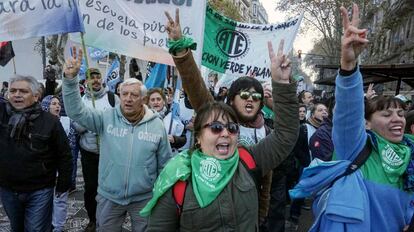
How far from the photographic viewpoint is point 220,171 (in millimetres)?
2090

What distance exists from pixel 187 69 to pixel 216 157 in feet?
2.09

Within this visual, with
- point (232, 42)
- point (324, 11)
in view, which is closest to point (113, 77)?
point (232, 42)

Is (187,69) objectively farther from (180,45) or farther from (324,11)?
(324,11)

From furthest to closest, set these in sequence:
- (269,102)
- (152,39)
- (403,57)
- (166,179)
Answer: (403,57)
(269,102)
(152,39)
(166,179)

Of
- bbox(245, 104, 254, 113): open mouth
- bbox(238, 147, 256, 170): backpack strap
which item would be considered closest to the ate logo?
bbox(245, 104, 254, 113): open mouth

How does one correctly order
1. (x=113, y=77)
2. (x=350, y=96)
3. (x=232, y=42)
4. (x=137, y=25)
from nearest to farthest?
(x=350, y=96), (x=137, y=25), (x=232, y=42), (x=113, y=77)

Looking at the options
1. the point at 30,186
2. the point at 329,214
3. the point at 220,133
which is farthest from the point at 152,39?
the point at 329,214

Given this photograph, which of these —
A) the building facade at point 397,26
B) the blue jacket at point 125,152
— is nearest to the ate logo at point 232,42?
the blue jacket at point 125,152

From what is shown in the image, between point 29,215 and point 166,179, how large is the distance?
7.06ft

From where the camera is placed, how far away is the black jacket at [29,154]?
11.4ft

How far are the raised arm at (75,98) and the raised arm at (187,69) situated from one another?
1016mm

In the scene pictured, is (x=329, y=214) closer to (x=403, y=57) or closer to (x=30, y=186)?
(x=30, y=186)

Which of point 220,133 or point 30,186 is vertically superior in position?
point 220,133

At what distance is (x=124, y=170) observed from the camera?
348 centimetres
